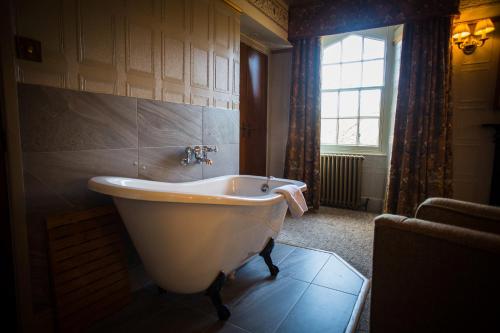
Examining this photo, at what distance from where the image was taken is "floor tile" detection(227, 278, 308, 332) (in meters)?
1.44

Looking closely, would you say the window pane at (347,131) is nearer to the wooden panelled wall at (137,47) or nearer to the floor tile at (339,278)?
the wooden panelled wall at (137,47)

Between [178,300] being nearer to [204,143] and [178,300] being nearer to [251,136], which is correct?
[204,143]

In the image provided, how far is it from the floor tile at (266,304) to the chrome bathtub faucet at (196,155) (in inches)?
38.1

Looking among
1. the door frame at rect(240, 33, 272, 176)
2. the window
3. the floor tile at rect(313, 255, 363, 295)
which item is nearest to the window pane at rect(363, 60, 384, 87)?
the window

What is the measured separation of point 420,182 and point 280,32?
231 cm

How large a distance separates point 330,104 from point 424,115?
4.01ft

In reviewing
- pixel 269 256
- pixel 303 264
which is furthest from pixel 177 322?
pixel 303 264

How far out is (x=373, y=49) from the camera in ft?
11.5

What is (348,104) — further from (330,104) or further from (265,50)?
(265,50)

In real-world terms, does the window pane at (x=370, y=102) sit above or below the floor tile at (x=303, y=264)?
above

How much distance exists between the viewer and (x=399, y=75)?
9.77 feet

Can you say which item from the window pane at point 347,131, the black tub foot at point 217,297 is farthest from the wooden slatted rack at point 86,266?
the window pane at point 347,131

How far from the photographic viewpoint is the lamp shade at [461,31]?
2.71 metres

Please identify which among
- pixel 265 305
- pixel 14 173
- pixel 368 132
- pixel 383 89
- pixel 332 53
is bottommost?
pixel 265 305
